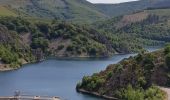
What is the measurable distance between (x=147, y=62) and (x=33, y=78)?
151ft

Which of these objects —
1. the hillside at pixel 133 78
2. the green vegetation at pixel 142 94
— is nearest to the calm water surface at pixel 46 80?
the hillside at pixel 133 78

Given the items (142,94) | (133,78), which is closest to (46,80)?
(133,78)

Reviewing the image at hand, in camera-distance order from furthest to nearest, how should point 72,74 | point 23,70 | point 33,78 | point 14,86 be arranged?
point 23,70, point 72,74, point 33,78, point 14,86

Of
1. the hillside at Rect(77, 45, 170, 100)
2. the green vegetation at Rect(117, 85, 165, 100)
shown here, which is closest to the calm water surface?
the hillside at Rect(77, 45, 170, 100)

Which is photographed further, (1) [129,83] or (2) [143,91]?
(1) [129,83]

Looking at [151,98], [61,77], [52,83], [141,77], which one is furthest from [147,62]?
[61,77]

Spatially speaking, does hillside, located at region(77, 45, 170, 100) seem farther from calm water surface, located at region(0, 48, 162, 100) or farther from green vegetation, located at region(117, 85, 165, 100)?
calm water surface, located at region(0, 48, 162, 100)

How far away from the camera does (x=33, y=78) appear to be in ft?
513

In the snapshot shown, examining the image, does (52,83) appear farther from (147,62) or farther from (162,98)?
(162,98)

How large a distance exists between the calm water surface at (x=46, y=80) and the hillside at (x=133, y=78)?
3777mm

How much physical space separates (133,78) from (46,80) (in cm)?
3994

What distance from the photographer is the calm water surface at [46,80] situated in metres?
123

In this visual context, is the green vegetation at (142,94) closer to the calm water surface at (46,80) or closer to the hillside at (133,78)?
the hillside at (133,78)

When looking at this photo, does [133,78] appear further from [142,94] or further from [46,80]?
[46,80]
